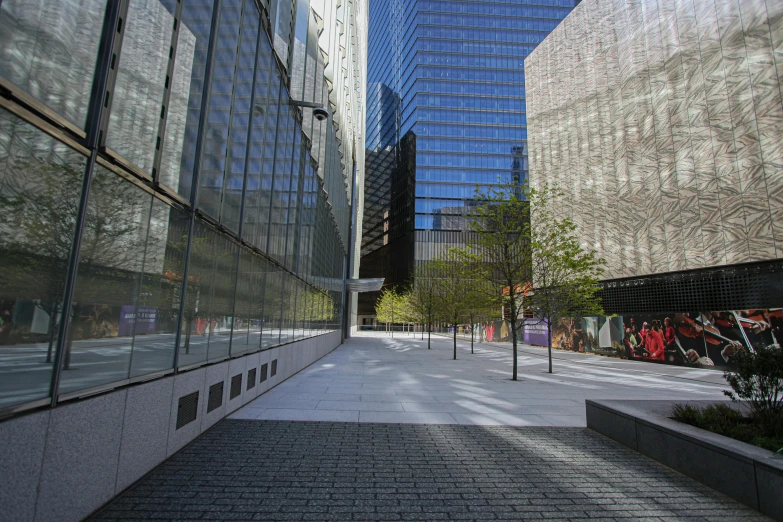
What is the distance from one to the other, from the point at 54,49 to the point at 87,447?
11.1ft

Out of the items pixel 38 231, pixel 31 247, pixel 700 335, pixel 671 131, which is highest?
pixel 671 131

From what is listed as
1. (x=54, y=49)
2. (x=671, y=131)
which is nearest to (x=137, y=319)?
(x=54, y=49)

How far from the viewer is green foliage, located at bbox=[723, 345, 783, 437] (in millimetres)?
5180

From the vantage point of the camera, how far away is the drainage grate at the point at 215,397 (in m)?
6.70

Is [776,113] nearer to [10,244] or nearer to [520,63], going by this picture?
[10,244]

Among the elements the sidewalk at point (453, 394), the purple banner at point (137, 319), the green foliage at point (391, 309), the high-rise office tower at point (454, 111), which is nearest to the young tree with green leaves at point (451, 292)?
the sidewalk at point (453, 394)

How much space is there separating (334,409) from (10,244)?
6780mm

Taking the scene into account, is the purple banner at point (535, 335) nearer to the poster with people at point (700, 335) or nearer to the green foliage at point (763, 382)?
the poster with people at point (700, 335)

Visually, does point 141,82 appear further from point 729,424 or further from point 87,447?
point 729,424

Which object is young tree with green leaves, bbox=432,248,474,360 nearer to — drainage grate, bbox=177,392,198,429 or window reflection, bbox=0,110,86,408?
drainage grate, bbox=177,392,198,429

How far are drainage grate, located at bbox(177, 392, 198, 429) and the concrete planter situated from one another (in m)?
6.58

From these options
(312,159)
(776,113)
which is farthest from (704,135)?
(312,159)

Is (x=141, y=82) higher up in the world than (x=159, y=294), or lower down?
higher up

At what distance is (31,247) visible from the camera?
3.04 m
